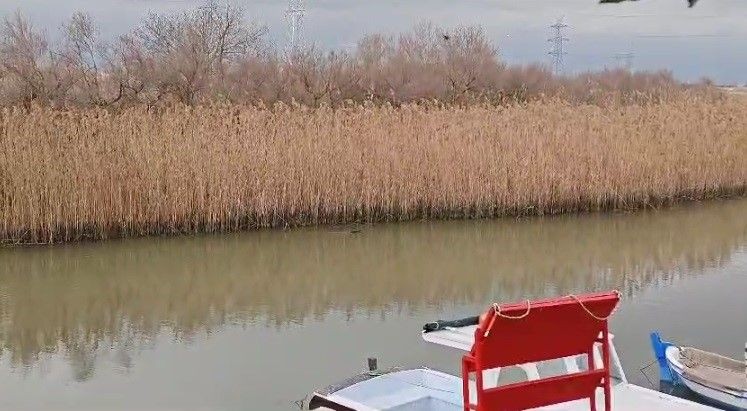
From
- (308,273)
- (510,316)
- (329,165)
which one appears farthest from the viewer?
(329,165)

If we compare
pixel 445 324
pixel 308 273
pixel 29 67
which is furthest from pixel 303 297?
pixel 29 67

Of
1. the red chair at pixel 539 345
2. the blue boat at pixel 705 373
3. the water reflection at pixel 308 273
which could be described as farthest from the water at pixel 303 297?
the red chair at pixel 539 345

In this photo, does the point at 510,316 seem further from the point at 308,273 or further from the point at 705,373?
the point at 308,273

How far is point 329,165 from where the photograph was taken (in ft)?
30.1

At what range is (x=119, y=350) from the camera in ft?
18.0

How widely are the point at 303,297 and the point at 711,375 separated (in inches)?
130

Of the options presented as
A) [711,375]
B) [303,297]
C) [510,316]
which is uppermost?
[510,316]

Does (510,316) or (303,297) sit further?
(303,297)

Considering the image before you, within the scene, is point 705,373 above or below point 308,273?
above

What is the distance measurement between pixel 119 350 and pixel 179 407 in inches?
48.0

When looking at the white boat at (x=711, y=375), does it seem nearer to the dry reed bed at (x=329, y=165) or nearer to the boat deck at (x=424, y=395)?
the boat deck at (x=424, y=395)

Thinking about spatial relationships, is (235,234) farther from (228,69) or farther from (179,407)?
(228,69)

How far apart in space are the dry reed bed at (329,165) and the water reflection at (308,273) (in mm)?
265

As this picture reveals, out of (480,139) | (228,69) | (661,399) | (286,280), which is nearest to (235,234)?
(286,280)
